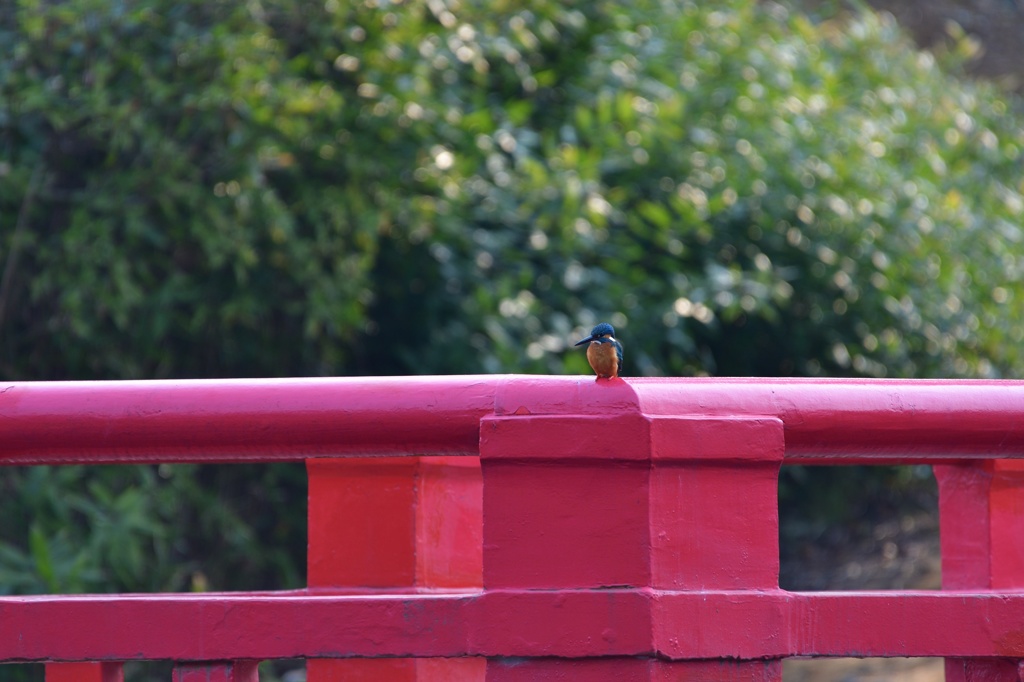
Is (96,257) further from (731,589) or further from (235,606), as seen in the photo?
(731,589)

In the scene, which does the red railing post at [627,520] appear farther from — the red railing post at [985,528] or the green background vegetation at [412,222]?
the green background vegetation at [412,222]

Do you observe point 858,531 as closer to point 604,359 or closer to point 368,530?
point 368,530

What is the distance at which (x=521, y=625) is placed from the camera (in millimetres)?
1803

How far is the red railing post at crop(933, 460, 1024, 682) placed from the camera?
203 centimetres

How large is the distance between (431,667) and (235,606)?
528 millimetres

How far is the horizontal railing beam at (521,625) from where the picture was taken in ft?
5.87

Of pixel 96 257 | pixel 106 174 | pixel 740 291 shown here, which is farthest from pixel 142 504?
pixel 740 291

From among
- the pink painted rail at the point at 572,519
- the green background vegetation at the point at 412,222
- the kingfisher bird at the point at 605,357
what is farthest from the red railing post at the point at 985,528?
the green background vegetation at the point at 412,222

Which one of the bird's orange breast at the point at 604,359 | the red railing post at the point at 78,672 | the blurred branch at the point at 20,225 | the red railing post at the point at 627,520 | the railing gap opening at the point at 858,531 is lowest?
the railing gap opening at the point at 858,531

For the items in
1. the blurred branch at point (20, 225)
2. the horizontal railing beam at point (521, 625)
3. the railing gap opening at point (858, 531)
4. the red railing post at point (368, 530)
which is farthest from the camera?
the railing gap opening at point (858, 531)

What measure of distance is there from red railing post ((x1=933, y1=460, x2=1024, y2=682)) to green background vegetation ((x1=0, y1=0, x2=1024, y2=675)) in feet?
10.3

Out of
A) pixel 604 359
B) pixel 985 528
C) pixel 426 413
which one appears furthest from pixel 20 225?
pixel 985 528

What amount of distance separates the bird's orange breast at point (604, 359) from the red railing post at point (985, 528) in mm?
712

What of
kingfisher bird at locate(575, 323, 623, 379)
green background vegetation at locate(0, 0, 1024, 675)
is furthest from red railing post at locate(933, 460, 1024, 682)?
green background vegetation at locate(0, 0, 1024, 675)
